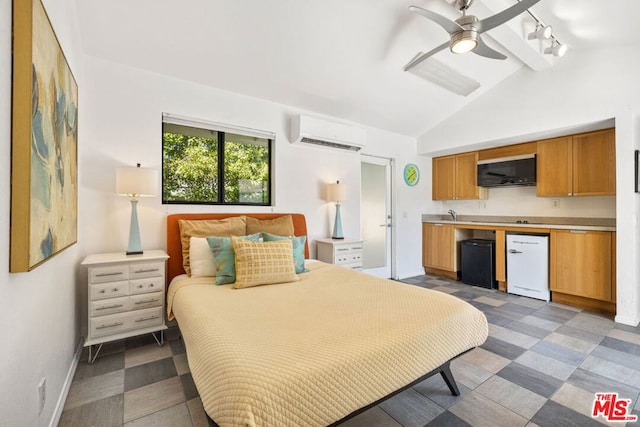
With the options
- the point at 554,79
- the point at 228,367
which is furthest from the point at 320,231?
the point at 554,79

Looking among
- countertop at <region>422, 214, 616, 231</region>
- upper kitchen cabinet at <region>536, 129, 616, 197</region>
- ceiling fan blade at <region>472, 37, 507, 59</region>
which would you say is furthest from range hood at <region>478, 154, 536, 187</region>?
ceiling fan blade at <region>472, 37, 507, 59</region>

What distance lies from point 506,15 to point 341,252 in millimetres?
2585

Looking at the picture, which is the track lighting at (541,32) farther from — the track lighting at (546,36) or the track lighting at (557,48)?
the track lighting at (557,48)

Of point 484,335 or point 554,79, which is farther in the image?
point 554,79

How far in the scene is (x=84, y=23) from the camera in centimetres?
219

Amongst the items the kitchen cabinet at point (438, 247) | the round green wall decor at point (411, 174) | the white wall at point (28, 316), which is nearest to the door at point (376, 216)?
the round green wall decor at point (411, 174)

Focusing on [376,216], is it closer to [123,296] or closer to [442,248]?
[442,248]

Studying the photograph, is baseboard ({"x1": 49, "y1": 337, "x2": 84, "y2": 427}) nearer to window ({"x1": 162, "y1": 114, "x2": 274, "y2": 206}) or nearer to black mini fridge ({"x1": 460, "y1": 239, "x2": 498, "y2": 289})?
window ({"x1": 162, "y1": 114, "x2": 274, "y2": 206})

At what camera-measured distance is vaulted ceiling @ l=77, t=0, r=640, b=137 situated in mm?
2281

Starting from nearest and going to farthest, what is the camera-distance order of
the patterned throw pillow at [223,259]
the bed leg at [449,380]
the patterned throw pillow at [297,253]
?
the bed leg at [449,380]
the patterned throw pillow at [223,259]
the patterned throw pillow at [297,253]

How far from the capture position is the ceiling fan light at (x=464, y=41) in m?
2.09

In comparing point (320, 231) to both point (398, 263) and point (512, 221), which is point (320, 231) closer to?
point (398, 263)

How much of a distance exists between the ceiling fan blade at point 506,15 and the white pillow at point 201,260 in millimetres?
2767

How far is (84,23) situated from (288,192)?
2.29 m
